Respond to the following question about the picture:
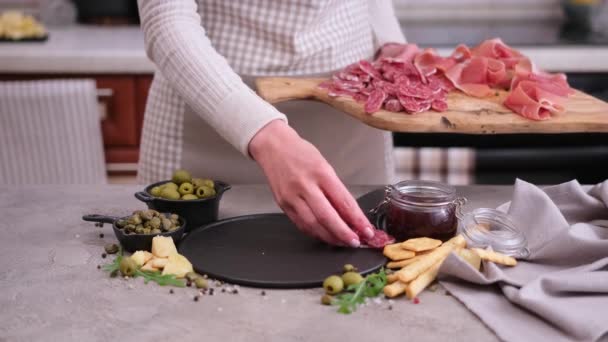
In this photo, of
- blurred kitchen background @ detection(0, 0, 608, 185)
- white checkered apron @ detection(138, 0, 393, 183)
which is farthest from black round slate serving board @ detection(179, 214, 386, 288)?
blurred kitchen background @ detection(0, 0, 608, 185)

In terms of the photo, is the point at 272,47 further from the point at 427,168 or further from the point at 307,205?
the point at 427,168

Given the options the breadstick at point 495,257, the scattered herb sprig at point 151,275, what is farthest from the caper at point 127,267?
the breadstick at point 495,257

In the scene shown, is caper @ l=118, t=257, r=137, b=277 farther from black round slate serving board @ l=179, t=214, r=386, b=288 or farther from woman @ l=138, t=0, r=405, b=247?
woman @ l=138, t=0, r=405, b=247

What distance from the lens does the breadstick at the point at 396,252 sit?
3.68ft

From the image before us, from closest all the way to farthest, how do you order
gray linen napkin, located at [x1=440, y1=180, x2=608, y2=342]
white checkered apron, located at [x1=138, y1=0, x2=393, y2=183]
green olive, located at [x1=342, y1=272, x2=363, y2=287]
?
gray linen napkin, located at [x1=440, y1=180, x2=608, y2=342] → green olive, located at [x1=342, y1=272, x2=363, y2=287] → white checkered apron, located at [x1=138, y1=0, x2=393, y2=183]

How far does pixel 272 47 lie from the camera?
170 centimetres

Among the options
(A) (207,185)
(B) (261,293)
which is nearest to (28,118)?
(A) (207,185)

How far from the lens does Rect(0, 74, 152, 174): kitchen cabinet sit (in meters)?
2.62

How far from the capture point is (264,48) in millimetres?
1694

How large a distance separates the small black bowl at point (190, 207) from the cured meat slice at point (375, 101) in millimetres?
364

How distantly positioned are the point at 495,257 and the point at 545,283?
0.10 meters

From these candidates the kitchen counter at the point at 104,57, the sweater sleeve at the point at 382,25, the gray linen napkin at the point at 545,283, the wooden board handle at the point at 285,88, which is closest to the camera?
the gray linen napkin at the point at 545,283

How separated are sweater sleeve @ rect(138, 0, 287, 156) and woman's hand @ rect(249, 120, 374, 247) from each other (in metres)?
0.06

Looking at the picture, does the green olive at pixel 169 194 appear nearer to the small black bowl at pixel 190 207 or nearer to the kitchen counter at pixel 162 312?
the small black bowl at pixel 190 207
